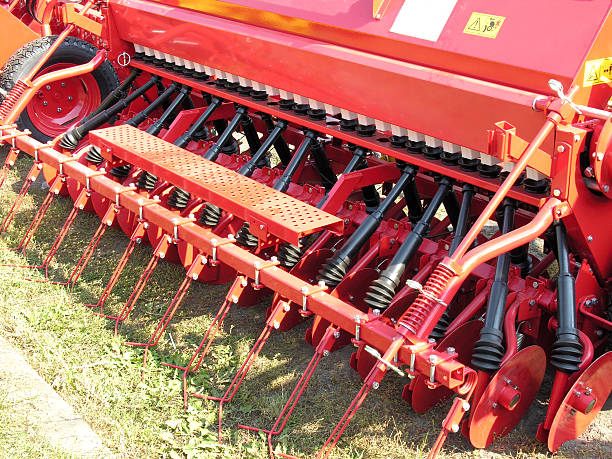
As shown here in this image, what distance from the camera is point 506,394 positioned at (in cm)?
312

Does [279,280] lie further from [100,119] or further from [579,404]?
[100,119]

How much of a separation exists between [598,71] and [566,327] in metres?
1.09

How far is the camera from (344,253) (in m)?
3.73

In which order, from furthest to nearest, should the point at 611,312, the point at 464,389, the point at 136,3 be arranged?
the point at 136,3 → the point at 611,312 → the point at 464,389

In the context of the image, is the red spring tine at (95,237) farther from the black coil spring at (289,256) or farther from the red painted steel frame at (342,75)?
the red painted steel frame at (342,75)

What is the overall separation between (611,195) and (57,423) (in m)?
2.61

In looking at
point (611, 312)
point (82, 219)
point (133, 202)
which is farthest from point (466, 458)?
point (82, 219)

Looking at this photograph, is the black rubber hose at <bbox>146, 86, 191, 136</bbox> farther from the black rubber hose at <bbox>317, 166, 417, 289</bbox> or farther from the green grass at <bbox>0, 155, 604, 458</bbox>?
the black rubber hose at <bbox>317, 166, 417, 289</bbox>

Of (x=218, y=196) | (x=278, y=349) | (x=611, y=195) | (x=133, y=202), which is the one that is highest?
(x=611, y=195)

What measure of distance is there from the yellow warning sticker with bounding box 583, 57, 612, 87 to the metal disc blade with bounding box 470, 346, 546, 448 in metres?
1.14

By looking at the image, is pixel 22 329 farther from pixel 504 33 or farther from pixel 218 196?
pixel 504 33

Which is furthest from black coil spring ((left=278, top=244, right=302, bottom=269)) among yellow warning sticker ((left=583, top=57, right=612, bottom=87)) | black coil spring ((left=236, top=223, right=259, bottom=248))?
yellow warning sticker ((left=583, top=57, right=612, bottom=87))

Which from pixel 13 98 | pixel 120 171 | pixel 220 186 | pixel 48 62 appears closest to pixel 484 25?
pixel 220 186

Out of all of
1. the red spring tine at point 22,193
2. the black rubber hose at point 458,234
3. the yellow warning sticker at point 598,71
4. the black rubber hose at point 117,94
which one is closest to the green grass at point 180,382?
the red spring tine at point 22,193
